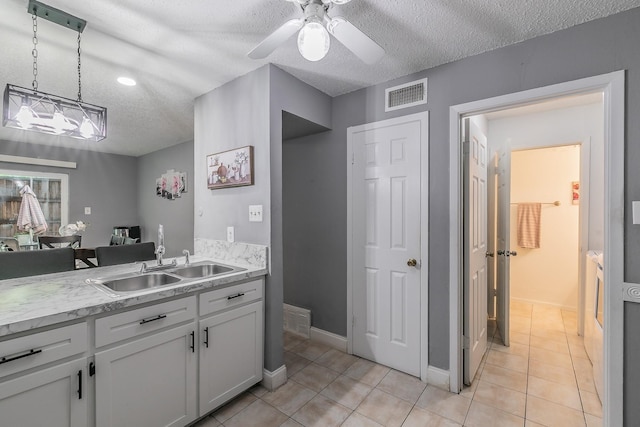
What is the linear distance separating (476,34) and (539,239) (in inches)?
129

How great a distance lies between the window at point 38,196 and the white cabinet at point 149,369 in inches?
207

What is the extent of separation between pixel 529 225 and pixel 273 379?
12.6 ft

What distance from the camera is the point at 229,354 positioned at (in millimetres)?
1825

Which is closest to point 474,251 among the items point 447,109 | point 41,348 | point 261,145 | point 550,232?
point 447,109

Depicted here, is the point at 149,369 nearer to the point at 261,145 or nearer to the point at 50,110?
the point at 261,145

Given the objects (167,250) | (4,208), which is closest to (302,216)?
(167,250)

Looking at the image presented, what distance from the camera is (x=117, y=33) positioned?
5.63 feet

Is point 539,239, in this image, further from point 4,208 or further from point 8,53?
point 4,208

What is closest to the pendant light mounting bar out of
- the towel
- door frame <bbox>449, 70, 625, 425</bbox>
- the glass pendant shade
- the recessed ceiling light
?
the glass pendant shade

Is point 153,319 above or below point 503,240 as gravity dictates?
below

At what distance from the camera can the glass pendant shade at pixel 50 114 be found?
1598 mm

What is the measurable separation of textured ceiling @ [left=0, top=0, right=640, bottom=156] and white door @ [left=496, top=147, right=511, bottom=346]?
1307 mm

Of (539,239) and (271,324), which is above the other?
(539,239)

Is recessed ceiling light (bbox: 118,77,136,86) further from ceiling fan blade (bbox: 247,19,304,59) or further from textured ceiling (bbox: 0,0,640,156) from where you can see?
ceiling fan blade (bbox: 247,19,304,59)
